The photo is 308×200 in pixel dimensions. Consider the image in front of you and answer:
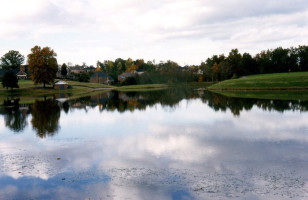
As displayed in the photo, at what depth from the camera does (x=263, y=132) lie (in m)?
22.6

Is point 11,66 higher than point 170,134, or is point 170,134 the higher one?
point 11,66

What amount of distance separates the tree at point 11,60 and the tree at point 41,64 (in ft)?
251

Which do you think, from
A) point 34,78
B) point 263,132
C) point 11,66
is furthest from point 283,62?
point 11,66

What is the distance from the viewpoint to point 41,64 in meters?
93.1

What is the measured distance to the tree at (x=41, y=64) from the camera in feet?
307

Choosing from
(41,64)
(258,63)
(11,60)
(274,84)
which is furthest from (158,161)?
(11,60)

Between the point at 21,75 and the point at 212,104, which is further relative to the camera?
the point at 21,75

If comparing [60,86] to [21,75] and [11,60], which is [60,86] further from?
[11,60]

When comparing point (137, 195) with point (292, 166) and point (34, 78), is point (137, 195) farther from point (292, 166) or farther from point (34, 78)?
point (34, 78)

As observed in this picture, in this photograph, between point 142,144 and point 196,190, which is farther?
point 142,144

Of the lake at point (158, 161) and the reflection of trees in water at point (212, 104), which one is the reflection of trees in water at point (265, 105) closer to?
the reflection of trees in water at point (212, 104)

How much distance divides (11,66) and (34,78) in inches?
3176

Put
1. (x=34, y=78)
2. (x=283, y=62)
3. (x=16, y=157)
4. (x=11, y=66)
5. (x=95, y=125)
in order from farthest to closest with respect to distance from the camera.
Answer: (x=11, y=66), (x=283, y=62), (x=34, y=78), (x=95, y=125), (x=16, y=157)

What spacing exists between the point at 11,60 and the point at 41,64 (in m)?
84.7
